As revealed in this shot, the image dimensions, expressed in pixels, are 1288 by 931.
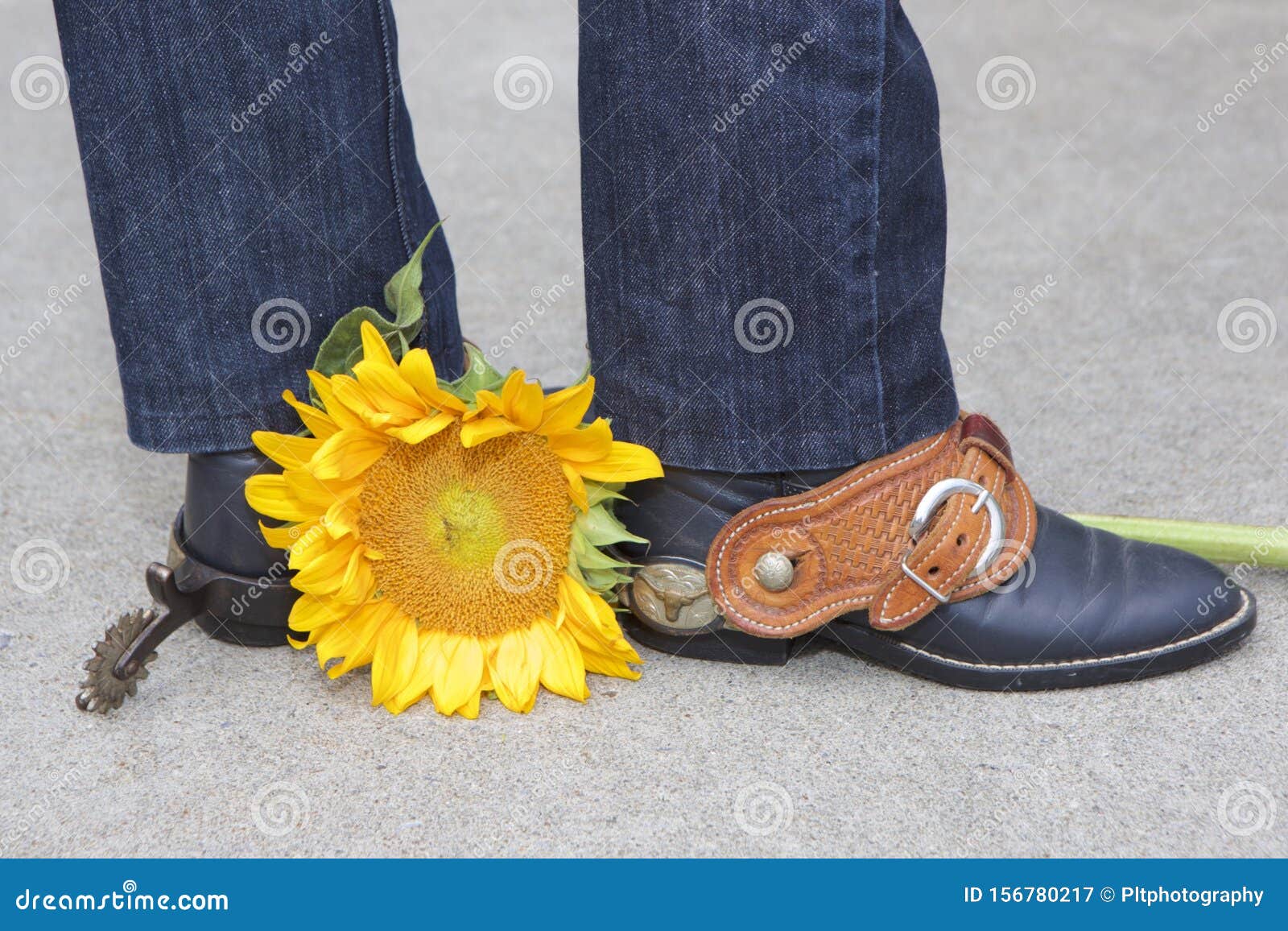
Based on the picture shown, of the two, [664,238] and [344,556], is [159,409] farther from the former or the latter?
[664,238]

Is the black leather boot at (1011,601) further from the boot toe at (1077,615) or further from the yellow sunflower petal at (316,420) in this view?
the yellow sunflower petal at (316,420)

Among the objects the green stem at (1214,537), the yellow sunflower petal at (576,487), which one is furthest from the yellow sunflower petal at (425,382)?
the green stem at (1214,537)

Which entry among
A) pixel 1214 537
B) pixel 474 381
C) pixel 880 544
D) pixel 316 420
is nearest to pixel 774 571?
pixel 880 544

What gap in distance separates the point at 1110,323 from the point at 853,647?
1114 millimetres

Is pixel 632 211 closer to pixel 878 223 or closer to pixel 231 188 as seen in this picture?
pixel 878 223

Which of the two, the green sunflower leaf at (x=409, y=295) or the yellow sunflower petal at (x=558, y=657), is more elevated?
the green sunflower leaf at (x=409, y=295)

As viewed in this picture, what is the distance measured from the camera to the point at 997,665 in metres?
1.06

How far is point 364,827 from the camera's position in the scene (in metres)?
0.92

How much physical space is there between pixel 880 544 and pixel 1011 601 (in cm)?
13

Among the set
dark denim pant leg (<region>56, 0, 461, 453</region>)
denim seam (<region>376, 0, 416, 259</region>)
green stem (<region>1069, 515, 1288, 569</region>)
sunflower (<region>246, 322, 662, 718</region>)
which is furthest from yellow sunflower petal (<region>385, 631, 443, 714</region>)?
green stem (<region>1069, 515, 1288, 569</region>)

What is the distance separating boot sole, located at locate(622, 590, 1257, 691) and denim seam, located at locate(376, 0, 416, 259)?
0.45 metres

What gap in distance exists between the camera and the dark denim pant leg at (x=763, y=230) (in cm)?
92

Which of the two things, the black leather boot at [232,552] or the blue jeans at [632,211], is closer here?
the blue jeans at [632,211]
